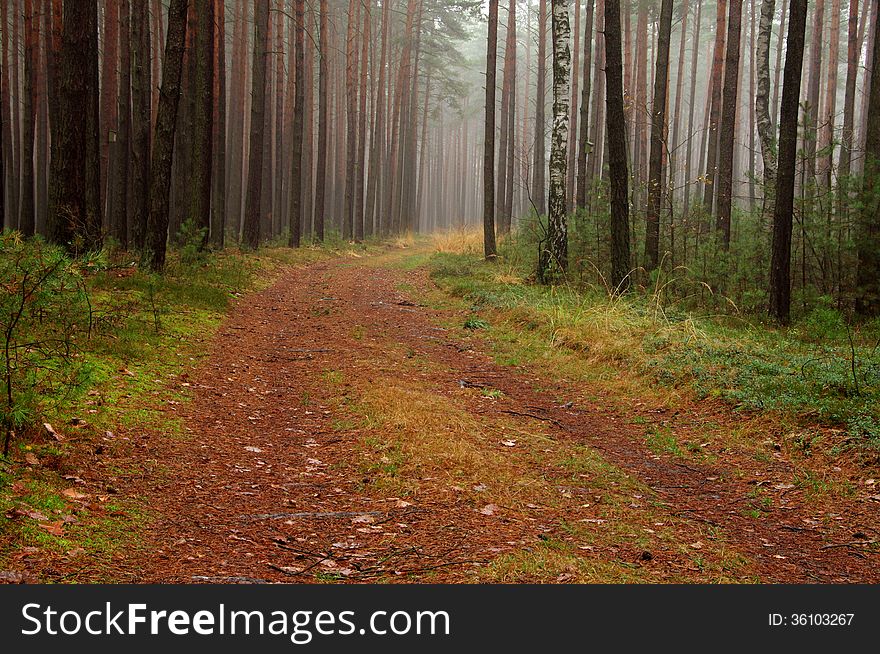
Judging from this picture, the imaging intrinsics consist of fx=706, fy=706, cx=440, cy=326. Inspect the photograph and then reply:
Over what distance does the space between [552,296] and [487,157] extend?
9.09 meters

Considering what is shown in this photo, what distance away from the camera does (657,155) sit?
15.0 meters

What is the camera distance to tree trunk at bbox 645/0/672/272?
13.9m

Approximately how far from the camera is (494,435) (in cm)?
588

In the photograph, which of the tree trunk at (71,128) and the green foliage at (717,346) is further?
the tree trunk at (71,128)

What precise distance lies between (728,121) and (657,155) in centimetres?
210

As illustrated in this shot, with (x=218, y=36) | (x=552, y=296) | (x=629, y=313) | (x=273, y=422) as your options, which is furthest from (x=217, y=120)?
(x=273, y=422)

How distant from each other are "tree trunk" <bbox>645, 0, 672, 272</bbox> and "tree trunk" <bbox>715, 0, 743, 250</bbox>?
144 centimetres

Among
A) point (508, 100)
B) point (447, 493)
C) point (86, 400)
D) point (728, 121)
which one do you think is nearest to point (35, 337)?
point (86, 400)

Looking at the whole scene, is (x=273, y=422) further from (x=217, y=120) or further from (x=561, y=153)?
(x=217, y=120)

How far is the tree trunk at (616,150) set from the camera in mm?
12320

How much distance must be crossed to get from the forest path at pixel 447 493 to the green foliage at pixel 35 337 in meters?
Answer: 0.87

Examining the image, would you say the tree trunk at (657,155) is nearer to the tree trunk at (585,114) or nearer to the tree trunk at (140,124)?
the tree trunk at (585,114)

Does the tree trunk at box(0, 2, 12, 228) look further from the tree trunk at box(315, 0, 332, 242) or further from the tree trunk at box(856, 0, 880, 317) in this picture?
the tree trunk at box(856, 0, 880, 317)

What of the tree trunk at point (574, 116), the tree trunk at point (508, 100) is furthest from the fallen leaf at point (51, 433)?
the tree trunk at point (508, 100)
